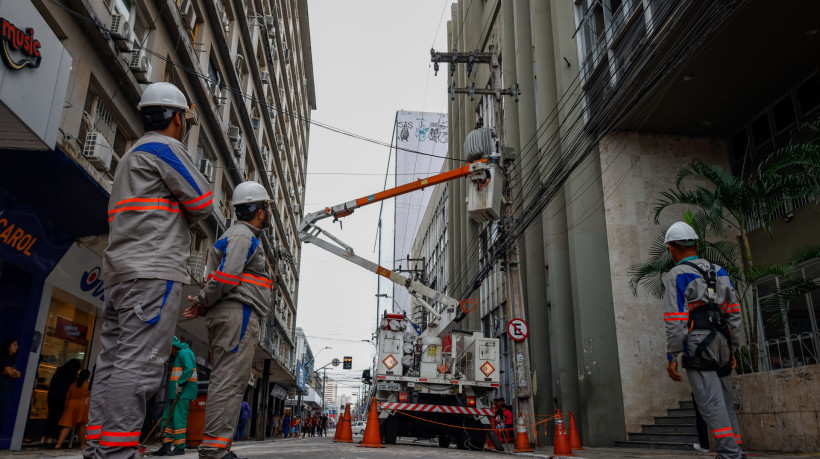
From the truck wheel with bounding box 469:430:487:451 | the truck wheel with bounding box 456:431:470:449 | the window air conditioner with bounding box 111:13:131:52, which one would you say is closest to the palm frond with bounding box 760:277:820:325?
the truck wheel with bounding box 469:430:487:451

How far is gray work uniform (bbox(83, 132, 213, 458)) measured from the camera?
9.15 feet

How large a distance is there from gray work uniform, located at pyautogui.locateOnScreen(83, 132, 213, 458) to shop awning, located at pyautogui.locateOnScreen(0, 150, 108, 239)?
4.32m

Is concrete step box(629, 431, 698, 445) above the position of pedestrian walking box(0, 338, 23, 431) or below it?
below

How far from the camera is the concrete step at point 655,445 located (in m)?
10.6

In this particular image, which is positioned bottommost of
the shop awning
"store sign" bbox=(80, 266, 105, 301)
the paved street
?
the paved street

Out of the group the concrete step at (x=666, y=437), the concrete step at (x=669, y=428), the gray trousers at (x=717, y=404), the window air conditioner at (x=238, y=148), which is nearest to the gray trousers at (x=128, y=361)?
the gray trousers at (x=717, y=404)

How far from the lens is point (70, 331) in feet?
33.0

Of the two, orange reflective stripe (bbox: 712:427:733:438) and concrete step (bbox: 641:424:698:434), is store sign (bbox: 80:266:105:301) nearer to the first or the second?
orange reflective stripe (bbox: 712:427:733:438)

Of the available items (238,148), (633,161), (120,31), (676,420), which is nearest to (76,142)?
(120,31)

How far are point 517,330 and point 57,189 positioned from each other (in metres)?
9.11

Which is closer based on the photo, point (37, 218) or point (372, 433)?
point (37, 218)

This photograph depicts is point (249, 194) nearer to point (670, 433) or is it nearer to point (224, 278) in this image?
point (224, 278)

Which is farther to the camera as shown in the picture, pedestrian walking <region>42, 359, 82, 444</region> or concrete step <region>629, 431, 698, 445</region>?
concrete step <region>629, 431, 698, 445</region>

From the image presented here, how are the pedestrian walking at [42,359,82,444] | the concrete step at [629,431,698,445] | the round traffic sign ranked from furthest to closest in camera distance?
the round traffic sign → the concrete step at [629,431,698,445] → the pedestrian walking at [42,359,82,444]
